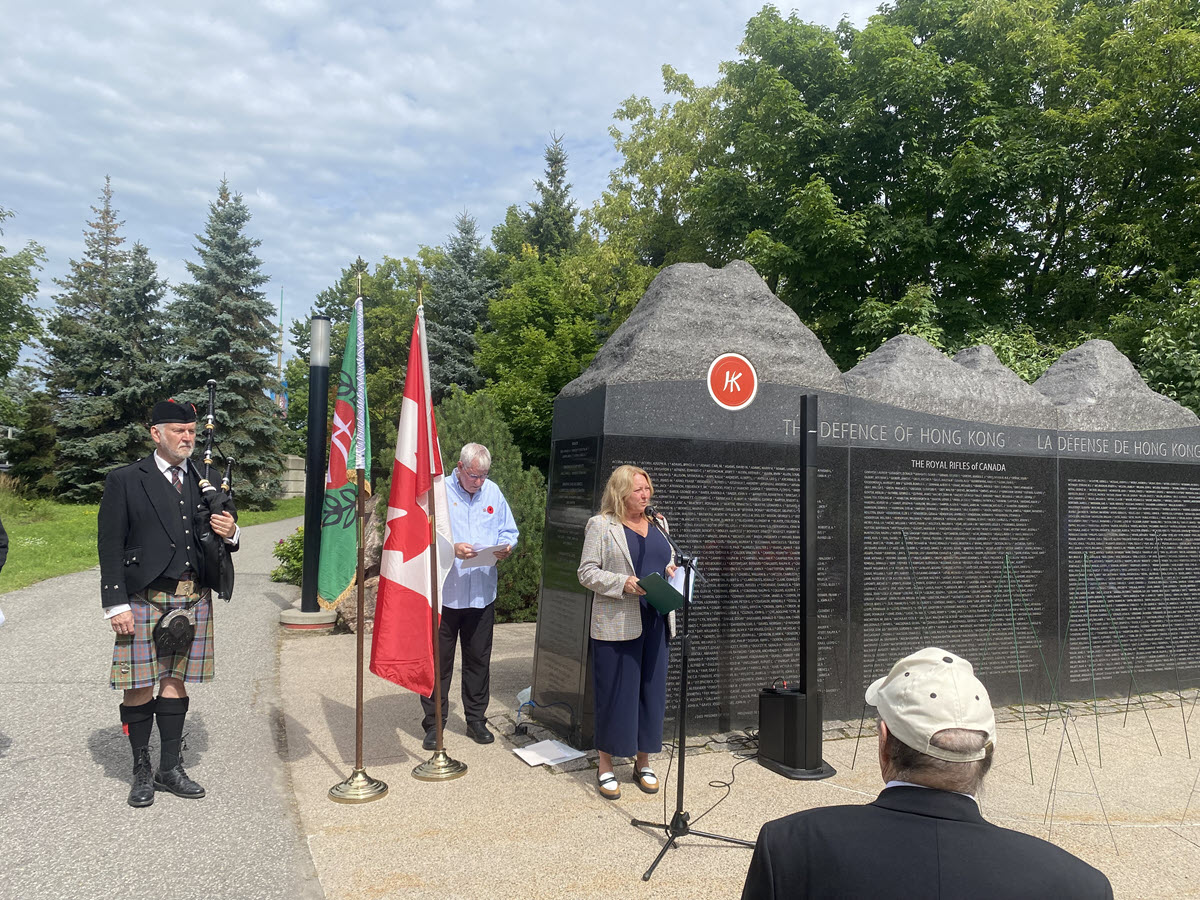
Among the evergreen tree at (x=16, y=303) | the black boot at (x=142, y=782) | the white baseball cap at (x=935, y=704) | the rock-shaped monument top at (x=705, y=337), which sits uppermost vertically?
the evergreen tree at (x=16, y=303)

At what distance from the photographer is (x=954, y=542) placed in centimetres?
677

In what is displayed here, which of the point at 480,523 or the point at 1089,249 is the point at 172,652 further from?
the point at 1089,249

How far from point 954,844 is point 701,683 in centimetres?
447

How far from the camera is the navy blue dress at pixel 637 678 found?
4566 mm

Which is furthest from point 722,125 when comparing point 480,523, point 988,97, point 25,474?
point 25,474

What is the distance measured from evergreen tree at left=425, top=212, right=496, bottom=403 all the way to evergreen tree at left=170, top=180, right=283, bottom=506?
6.86 m

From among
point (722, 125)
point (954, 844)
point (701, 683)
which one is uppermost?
point (722, 125)

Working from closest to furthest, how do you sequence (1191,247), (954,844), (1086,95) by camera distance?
(954,844) < (1191,247) < (1086,95)

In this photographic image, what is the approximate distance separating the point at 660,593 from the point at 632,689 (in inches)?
27.6

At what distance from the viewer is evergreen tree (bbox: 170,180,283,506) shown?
30531mm

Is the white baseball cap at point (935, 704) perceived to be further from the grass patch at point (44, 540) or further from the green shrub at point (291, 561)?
the green shrub at point (291, 561)

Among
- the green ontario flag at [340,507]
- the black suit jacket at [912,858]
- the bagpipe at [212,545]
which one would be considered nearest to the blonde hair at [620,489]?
the bagpipe at [212,545]

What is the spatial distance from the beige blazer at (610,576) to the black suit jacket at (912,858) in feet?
10.00

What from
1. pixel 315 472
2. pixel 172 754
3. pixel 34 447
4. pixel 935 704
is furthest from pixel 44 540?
pixel 935 704
